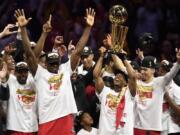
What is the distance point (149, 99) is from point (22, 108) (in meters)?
1.68

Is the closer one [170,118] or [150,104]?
[150,104]

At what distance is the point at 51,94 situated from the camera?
9797 mm

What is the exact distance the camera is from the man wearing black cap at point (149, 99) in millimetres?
10422

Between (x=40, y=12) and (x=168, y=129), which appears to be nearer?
(x=168, y=129)

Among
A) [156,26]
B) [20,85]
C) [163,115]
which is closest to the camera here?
[20,85]

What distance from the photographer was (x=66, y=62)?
996 cm

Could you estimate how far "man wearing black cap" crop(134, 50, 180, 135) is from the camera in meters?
10.4

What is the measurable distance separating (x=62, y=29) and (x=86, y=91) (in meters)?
3.34

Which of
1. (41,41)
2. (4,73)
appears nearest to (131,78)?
(41,41)

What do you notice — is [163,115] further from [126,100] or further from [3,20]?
[3,20]

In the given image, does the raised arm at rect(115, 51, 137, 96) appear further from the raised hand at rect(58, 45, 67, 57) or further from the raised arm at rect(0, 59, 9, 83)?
the raised arm at rect(0, 59, 9, 83)

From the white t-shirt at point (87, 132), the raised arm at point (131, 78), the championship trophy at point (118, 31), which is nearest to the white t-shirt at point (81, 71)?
the white t-shirt at point (87, 132)

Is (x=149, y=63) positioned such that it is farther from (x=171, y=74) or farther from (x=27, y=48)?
(x=27, y=48)

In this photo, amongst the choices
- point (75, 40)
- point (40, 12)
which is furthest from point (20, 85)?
point (40, 12)
